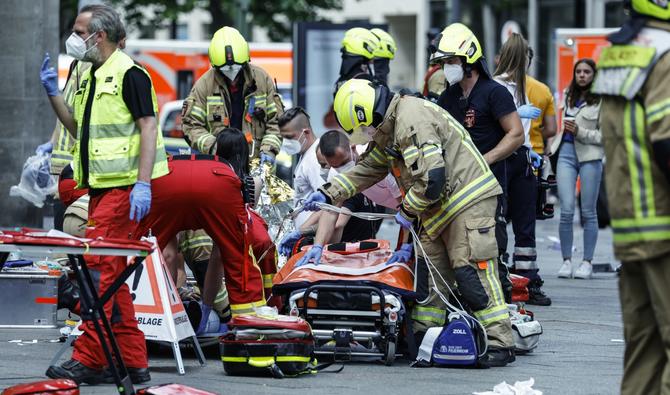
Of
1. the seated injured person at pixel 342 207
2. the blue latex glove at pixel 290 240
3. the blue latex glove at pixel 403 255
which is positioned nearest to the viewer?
the blue latex glove at pixel 403 255

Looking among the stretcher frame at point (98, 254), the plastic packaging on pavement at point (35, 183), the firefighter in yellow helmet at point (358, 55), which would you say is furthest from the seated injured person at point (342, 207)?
the plastic packaging on pavement at point (35, 183)

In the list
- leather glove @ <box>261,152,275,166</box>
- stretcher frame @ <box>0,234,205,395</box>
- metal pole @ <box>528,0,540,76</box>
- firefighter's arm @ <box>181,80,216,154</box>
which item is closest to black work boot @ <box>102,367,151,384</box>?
stretcher frame @ <box>0,234,205,395</box>

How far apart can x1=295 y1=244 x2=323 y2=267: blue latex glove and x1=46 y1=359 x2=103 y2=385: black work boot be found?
5.34ft

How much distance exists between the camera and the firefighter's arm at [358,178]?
8.20 m

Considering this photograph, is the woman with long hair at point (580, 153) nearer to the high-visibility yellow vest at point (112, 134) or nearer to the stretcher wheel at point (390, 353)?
the stretcher wheel at point (390, 353)

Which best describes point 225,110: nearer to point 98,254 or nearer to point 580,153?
point 580,153

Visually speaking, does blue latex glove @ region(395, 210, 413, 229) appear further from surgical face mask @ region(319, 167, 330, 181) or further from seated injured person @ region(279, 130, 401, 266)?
surgical face mask @ region(319, 167, 330, 181)

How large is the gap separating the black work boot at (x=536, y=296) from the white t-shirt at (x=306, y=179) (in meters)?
1.82

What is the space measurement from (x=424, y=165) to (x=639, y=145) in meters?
2.55

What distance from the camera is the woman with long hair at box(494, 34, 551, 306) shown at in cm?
1005

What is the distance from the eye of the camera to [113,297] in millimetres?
7004

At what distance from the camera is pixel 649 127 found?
16.5 feet

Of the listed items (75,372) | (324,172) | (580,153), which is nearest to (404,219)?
(75,372)

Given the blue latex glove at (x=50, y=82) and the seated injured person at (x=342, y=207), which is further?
the seated injured person at (x=342, y=207)
